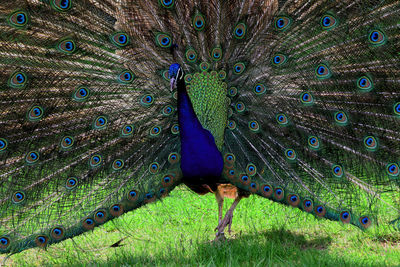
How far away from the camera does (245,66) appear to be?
327cm

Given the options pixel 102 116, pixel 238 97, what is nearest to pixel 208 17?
pixel 238 97

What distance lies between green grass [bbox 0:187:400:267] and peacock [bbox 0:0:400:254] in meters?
0.28

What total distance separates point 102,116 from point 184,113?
2.05ft

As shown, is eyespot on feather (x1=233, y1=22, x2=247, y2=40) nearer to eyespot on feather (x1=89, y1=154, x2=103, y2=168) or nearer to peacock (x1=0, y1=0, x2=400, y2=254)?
peacock (x1=0, y1=0, x2=400, y2=254)

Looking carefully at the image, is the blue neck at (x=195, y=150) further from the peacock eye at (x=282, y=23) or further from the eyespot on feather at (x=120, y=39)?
the peacock eye at (x=282, y=23)

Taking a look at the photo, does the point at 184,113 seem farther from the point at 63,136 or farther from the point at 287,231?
the point at 287,231

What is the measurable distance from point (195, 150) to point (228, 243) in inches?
29.5

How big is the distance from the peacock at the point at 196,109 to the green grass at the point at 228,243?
28 centimetres

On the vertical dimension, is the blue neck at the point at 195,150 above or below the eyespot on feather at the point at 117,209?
above

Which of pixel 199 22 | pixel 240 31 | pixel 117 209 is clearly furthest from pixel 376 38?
pixel 117 209

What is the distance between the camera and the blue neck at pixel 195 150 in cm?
299

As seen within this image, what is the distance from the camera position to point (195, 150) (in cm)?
306

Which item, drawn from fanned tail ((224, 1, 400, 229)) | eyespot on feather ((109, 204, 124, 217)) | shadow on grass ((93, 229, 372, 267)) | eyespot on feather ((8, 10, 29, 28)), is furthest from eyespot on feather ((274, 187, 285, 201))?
eyespot on feather ((8, 10, 29, 28))

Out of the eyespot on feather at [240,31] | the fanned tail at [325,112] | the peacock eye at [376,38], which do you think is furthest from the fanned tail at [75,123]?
the peacock eye at [376,38]
